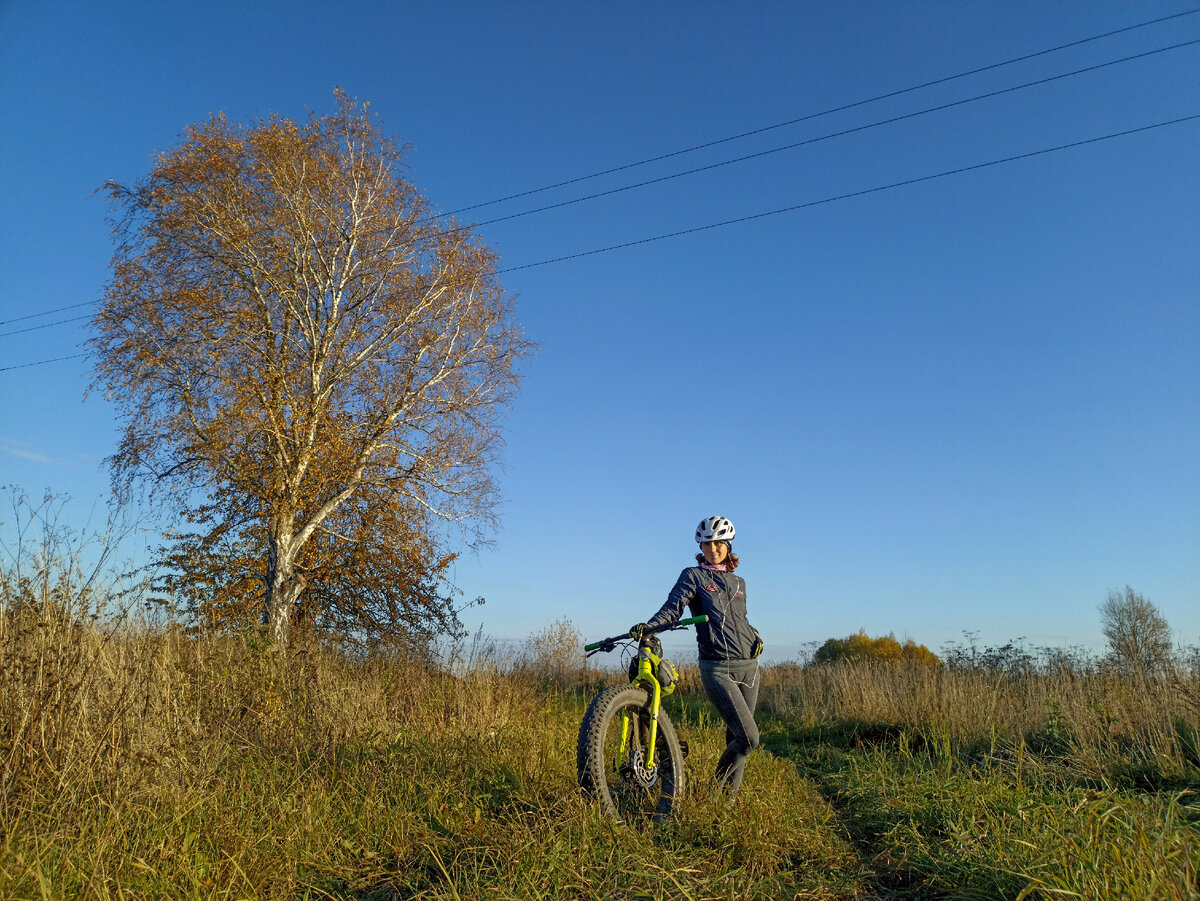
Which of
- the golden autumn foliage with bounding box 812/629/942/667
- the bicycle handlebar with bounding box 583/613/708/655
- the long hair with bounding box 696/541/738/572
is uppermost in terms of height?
the long hair with bounding box 696/541/738/572

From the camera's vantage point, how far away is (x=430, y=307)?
19.0m

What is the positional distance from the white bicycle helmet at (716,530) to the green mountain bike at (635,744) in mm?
741

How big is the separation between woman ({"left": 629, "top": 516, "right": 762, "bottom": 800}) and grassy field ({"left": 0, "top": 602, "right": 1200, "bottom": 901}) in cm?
35

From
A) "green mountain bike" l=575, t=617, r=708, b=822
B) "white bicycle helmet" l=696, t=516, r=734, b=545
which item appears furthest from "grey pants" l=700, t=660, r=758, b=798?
"white bicycle helmet" l=696, t=516, r=734, b=545

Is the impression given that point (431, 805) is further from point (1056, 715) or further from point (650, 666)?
point (1056, 715)

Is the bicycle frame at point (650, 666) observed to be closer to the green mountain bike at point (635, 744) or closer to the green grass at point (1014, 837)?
the green mountain bike at point (635, 744)

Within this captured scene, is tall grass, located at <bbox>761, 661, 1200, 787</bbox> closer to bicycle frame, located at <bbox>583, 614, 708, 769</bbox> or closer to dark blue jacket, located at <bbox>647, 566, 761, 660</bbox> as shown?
dark blue jacket, located at <bbox>647, 566, 761, 660</bbox>

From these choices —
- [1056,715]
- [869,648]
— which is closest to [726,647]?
[1056,715]

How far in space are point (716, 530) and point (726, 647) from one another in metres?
0.90

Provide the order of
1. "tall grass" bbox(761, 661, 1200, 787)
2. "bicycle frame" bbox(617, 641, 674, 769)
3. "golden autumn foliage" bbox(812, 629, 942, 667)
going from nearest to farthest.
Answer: "bicycle frame" bbox(617, 641, 674, 769) < "tall grass" bbox(761, 661, 1200, 787) < "golden autumn foliage" bbox(812, 629, 942, 667)

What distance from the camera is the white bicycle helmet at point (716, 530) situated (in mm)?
5902

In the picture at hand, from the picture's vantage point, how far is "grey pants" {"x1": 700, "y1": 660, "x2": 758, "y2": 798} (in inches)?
217

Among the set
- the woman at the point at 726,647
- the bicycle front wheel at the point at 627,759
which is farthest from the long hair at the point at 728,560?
the bicycle front wheel at the point at 627,759

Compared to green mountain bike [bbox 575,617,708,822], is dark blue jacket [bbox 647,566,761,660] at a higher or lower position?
→ higher
